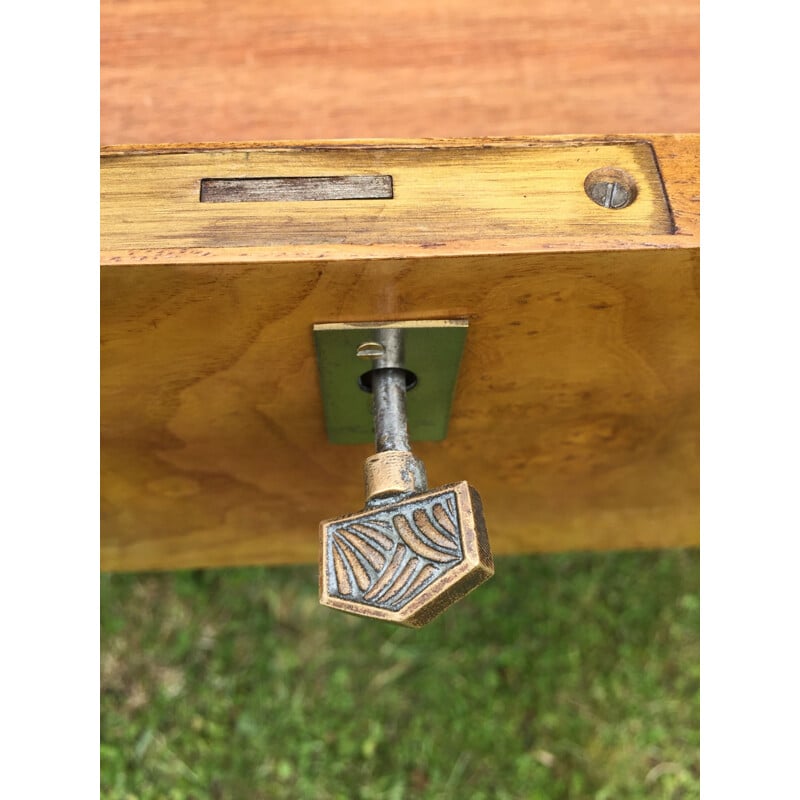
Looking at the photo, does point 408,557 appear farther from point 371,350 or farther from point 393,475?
point 371,350

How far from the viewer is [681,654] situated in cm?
145

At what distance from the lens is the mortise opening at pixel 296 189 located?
28.0 inches

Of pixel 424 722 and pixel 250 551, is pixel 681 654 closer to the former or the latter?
pixel 424 722

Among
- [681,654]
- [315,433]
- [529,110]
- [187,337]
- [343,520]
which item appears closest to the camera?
[343,520]

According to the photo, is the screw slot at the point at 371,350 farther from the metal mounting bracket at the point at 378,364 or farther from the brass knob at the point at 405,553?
the brass knob at the point at 405,553

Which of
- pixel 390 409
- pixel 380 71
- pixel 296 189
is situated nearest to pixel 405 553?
pixel 390 409

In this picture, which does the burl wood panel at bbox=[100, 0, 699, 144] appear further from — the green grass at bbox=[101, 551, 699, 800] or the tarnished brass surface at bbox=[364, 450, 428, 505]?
the green grass at bbox=[101, 551, 699, 800]

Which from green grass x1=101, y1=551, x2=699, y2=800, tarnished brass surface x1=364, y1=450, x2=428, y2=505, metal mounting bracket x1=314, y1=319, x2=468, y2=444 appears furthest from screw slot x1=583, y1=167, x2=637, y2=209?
green grass x1=101, y1=551, x2=699, y2=800

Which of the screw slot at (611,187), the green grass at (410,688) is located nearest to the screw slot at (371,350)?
the screw slot at (611,187)

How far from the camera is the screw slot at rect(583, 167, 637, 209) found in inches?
28.4

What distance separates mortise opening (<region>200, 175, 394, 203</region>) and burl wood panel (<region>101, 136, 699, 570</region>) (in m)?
0.01

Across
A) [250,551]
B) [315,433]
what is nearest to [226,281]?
[315,433]

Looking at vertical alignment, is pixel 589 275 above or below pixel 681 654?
above

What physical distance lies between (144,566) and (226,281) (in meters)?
0.77
